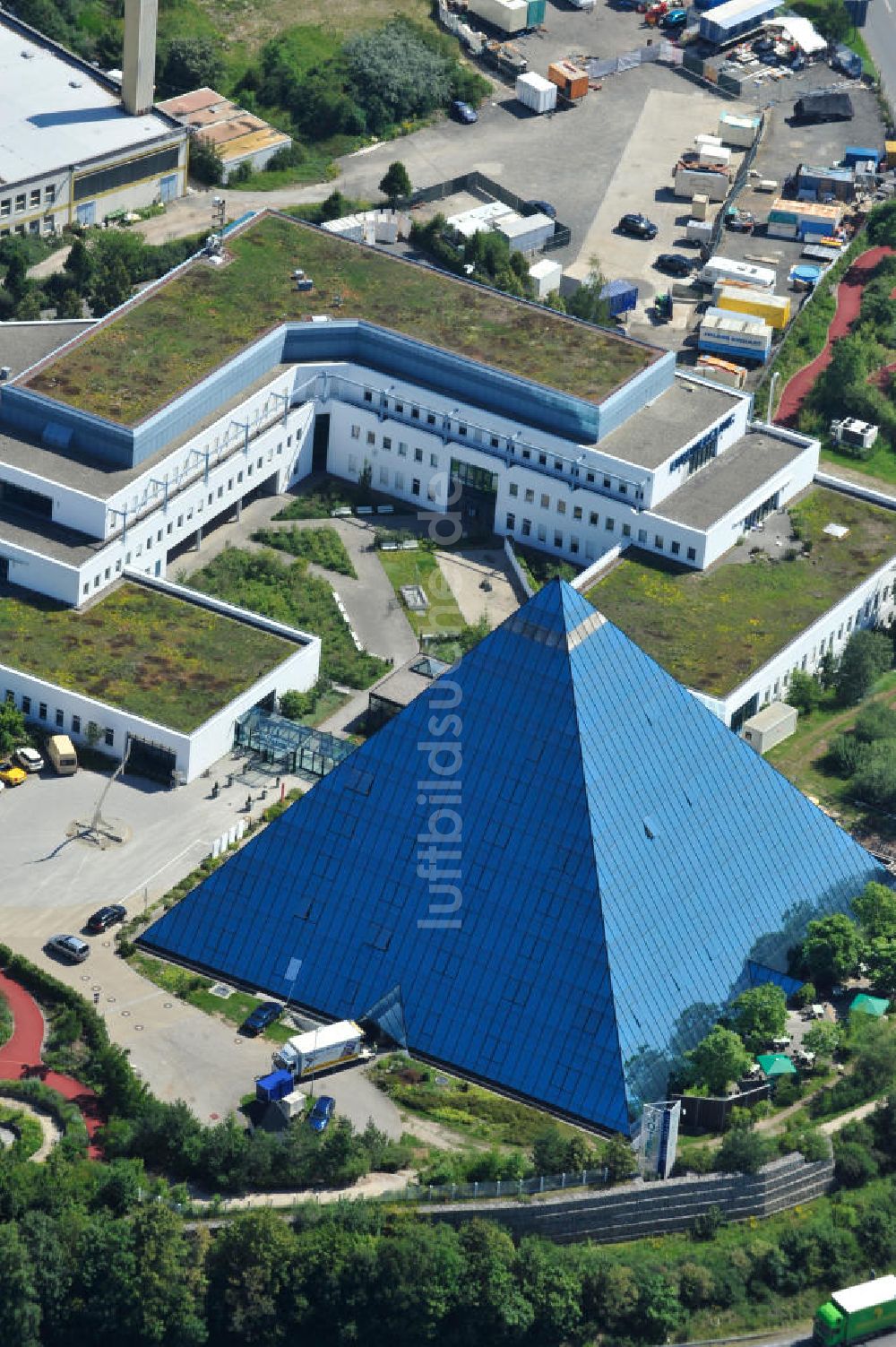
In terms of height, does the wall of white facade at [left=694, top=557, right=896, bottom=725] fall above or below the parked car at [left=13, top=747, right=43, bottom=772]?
above

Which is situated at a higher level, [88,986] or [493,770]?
[493,770]

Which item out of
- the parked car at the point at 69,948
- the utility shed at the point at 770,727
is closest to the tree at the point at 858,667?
the utility shed at the point at 770,727

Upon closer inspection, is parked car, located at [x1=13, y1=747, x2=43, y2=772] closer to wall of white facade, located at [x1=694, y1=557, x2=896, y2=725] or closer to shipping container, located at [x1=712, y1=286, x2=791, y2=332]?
wall of white facade, located at [x1=694, y1=557, x2=896, y2=725]

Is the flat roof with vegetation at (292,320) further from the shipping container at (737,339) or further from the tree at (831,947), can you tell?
the tree at (831,947)

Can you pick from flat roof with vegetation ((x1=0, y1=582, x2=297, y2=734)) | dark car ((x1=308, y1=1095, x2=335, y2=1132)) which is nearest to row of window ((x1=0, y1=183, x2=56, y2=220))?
flat roof with vegetation ((x1=0, y1=582, x2=297, y2=734))

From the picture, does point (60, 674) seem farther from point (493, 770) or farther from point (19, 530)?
point (493, 770)

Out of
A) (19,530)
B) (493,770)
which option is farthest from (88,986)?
(19,530)

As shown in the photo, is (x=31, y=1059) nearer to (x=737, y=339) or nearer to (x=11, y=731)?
(x=11, y=731)
